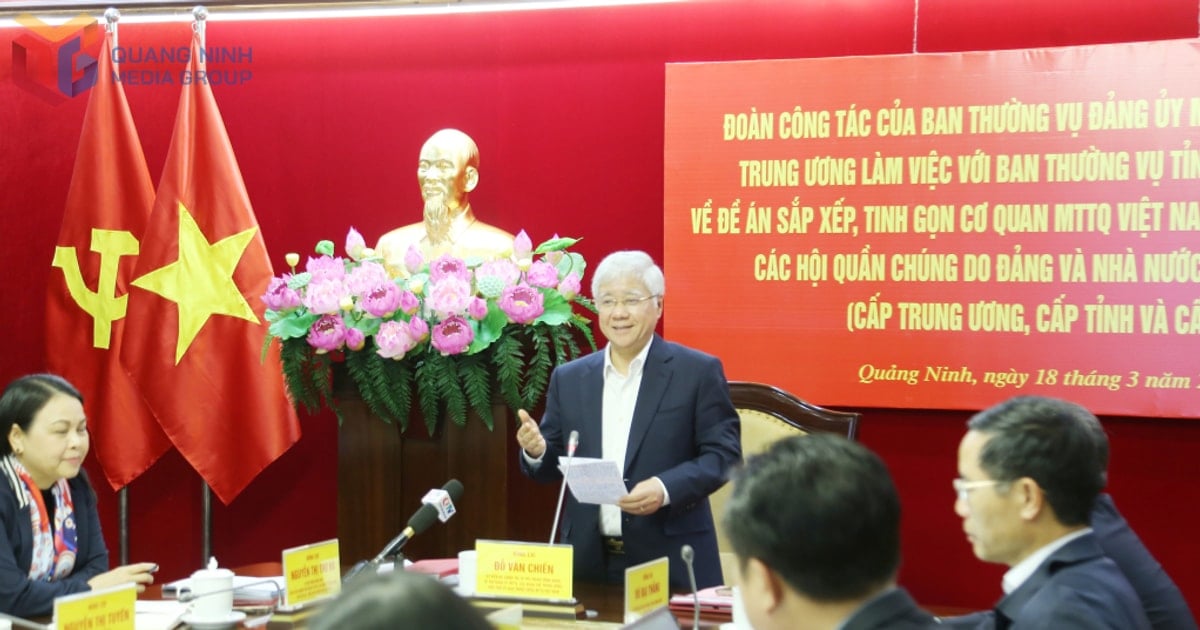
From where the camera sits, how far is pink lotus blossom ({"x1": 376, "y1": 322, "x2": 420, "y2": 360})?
326 centimetres

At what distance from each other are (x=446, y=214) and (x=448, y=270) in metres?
0.60

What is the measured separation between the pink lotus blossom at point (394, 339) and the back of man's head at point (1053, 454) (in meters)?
1.74

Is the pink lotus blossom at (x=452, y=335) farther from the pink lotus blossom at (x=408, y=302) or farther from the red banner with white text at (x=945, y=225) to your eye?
the red banner with white text at (x=945, y=225)

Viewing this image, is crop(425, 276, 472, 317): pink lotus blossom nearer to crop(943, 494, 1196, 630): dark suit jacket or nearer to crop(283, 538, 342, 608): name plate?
crop(283, 538, 342, 608): name plate

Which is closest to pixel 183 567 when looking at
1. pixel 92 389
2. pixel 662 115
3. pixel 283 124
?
pixel 92 389

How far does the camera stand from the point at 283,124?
4512 mm

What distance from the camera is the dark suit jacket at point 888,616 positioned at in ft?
4.06

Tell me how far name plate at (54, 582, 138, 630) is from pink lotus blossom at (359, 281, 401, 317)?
1283 millimetres

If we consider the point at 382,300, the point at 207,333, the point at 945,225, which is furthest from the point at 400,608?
the point at 207,333

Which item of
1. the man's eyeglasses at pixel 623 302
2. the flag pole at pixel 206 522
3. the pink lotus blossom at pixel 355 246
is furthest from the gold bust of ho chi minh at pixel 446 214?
the flag pole at pixel 206 522

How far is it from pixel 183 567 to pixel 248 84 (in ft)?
5.96

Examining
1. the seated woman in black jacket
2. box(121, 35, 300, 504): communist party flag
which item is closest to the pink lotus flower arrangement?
box(121, 35, 300, 504): communist party flag

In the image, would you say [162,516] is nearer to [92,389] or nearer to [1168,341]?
[92,389]

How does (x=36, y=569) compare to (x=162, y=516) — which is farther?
(x=162, y=516)
